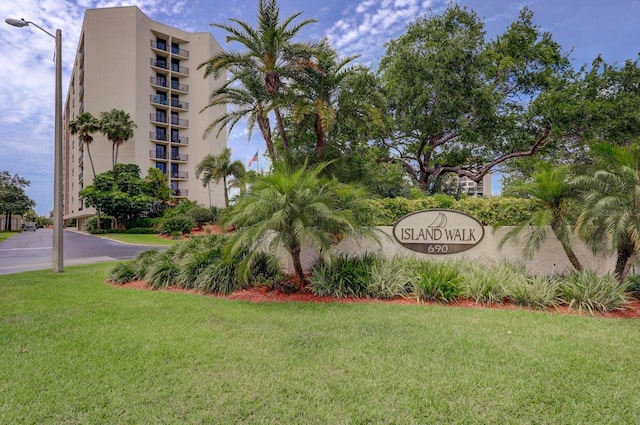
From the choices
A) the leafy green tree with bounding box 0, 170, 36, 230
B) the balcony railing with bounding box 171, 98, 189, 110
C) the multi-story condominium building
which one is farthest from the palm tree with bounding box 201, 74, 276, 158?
the leafy green tree with bounding box 0, 170, 36, 230

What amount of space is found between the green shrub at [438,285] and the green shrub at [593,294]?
78.5 inches

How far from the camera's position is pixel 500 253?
9141mm

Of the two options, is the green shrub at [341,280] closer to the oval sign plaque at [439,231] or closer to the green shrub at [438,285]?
the green shrub at [438,285]

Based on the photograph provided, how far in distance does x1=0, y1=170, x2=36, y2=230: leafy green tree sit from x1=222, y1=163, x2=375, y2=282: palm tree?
59.1 meters

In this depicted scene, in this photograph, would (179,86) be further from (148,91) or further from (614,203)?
(614,203)

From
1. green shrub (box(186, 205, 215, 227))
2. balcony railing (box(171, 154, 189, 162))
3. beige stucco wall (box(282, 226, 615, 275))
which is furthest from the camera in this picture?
balcony railing (box(171, 154, 189, 162))

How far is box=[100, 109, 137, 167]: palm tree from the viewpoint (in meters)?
37.9

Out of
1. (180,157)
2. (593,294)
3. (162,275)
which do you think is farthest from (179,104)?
(593,294)

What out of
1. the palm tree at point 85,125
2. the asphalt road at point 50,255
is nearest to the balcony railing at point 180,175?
the palm tree at point 85,125

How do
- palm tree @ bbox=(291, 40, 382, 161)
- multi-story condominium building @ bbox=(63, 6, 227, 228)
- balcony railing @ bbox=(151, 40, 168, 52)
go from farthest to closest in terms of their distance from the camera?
balcony railing @ bbox=(151, 40, 168, 52) < multi-story condominium building @ bbox=(63, 6, 227, 228) < palm tree @ bbox=(291, 40, 382, 161)

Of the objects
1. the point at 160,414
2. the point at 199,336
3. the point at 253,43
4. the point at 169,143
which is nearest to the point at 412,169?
the point at 253,43

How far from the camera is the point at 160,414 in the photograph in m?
2.98

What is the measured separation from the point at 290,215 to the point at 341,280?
6.14 ft

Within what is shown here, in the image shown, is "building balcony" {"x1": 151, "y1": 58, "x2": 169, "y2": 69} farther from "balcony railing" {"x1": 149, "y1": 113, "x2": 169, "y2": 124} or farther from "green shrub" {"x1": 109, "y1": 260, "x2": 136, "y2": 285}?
"green shrub" {"x1": 109, "y1": 260, "x2": 136, "y2": 285}
